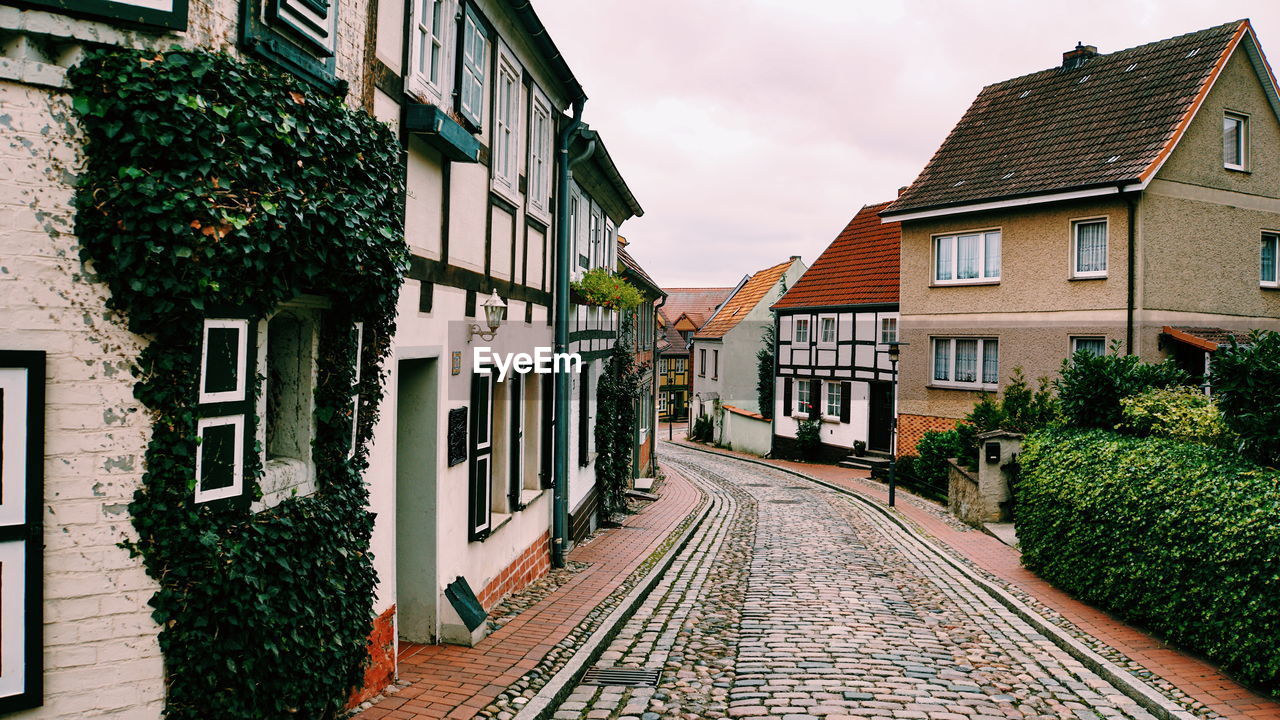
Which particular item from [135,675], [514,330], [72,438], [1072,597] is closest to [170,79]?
[72,438]

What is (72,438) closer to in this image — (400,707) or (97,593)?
(97,593)

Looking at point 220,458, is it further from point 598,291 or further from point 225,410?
point 598,291

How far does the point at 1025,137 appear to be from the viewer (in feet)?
72.7

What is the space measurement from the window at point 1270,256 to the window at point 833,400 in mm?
13355

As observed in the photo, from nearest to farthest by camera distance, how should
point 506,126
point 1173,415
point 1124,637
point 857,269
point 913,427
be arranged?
1. point 1124,637
2. point 506,126
3. point 1173,415
4. point 913,427
5. point 857,269

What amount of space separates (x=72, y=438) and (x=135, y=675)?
109 cm

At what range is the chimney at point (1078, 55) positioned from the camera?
74.9 feet

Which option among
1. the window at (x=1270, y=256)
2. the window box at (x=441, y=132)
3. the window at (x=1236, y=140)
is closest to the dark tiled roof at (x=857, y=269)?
the window at (x=1236, y=140)

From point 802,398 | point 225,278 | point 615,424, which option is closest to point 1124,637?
point 225,278

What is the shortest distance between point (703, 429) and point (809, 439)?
15.3 metres

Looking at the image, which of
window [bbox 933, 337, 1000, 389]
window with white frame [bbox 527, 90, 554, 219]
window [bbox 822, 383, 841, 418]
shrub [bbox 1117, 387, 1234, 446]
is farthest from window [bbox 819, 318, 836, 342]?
window with white frame [bbox 527, 90, 554, 219]

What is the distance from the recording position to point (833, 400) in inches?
1232

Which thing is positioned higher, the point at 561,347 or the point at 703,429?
the point at 561,347

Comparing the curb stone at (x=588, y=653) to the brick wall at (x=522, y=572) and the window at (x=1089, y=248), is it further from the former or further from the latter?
the window at (x=1089, y=248)
